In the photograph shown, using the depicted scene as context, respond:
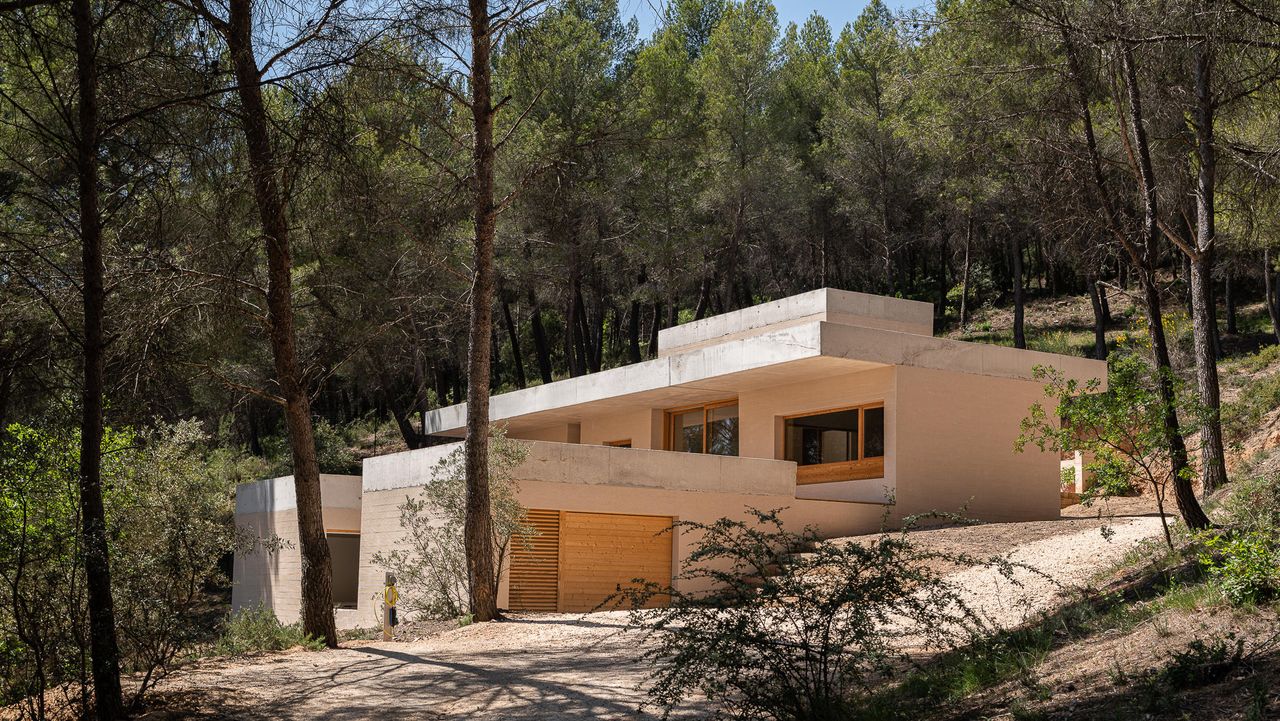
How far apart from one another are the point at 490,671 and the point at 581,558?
26.3ft

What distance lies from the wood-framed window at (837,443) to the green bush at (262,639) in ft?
35.7

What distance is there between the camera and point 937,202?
3891cm

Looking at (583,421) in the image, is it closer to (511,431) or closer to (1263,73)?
(511,431)

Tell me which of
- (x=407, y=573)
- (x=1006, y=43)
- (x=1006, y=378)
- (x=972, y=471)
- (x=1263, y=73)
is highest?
(x=1006, y=43)

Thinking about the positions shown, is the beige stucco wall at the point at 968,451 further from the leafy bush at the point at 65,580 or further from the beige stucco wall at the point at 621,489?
the leafy bush at the point at 65,580

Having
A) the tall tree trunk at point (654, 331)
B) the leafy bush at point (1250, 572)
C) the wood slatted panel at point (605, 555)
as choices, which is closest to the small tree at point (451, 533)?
the wood slatted panel at point (605, 555)

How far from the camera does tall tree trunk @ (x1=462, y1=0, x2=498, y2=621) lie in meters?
13.4

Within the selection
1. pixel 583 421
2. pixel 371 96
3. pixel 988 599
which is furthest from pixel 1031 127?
pixel 583 421

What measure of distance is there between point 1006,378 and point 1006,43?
10332mm

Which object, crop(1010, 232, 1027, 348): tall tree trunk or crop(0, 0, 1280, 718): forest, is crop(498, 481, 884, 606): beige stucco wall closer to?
crop(0, 0, 1280, 718): forest

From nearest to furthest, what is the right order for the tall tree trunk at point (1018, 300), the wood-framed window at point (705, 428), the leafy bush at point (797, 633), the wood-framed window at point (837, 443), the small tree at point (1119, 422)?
the leafy bush at point (797, 633)
the small tree at point (1119, 422)
the wood-framed window at point (837, 443)
the wood-framed window at point (705, 428)
the tall tree trunk at point (1018, 300)

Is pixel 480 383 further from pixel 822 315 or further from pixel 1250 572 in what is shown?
pixel 822 315

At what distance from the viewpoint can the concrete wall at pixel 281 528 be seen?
2209 centimetres

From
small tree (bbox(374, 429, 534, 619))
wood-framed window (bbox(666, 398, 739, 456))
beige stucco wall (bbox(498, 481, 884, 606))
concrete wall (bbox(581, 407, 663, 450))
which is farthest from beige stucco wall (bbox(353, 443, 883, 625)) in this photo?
concrete wall (bbox(581, 407, 663, 450))
